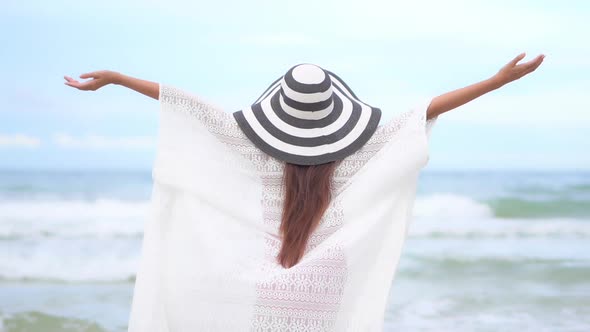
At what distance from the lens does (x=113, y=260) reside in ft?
24.0

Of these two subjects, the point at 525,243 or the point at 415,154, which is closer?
the point at 415,154

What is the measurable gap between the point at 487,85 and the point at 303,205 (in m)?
0.65

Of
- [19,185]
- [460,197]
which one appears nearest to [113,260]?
[19,185]

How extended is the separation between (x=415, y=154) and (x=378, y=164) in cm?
12

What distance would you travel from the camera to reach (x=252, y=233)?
8.38 feet

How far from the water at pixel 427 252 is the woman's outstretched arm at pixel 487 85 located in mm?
2753

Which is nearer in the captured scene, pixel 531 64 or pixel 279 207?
pixel 531 64

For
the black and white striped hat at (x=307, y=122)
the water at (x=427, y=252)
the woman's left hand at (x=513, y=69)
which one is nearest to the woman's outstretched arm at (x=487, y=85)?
the woman's left hand at (x=513, y=69)

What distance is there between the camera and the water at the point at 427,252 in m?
5.29

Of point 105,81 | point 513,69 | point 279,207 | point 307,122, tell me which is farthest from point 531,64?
point 105,81

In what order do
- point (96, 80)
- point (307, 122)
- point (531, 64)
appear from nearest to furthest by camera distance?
point (531, 64) → point (96, 80) → point (307, 122)

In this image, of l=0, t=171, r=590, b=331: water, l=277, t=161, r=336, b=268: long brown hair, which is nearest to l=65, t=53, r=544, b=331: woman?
l=277, t=161, r=336, b=268: long brown hair

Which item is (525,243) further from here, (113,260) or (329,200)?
(329,200)

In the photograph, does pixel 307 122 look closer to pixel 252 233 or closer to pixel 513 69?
pixel 252 233
